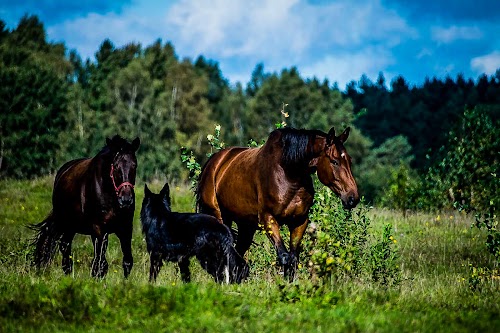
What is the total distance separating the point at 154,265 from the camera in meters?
8.75

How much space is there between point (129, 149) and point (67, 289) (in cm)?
281

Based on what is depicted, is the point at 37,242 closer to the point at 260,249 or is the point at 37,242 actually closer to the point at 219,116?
the point at 260,249

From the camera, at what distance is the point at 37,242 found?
1102 centimetres

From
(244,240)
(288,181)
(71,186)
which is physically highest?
(288,181)

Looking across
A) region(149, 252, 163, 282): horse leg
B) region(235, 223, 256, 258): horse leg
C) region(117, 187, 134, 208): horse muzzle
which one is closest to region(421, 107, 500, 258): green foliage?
region(235, 223, 256, 258): horse leg

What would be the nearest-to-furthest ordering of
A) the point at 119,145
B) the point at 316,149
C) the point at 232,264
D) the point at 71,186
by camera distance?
the point at 232,264 < the point at 316,149 < the point at 119,145 < the point at 71,186

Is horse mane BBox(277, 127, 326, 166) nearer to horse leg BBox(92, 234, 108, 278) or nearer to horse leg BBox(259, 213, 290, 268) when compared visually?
horse leg BBox(259, 213, 290, 268)

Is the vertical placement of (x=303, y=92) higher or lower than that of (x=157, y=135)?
higher

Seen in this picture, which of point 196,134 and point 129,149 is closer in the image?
point 129,149

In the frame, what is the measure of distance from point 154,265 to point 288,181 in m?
2.27

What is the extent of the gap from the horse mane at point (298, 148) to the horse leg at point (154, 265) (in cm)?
225

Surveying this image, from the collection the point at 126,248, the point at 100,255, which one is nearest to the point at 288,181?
the point at 126,248

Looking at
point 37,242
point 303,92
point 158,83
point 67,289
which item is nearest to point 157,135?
point 158,83

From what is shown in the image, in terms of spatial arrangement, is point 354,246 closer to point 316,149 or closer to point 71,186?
point 316,149
